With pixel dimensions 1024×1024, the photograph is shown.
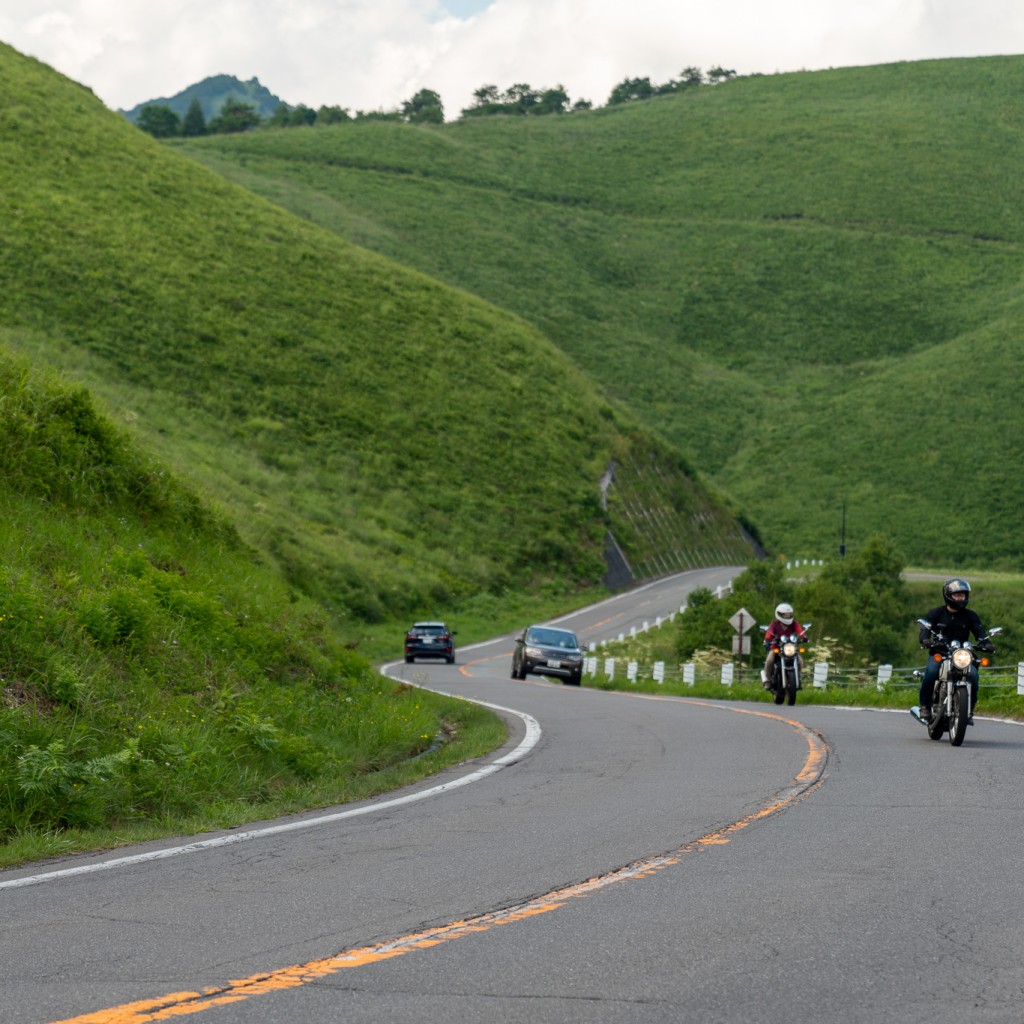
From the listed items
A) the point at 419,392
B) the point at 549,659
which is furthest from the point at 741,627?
the point at 419,392

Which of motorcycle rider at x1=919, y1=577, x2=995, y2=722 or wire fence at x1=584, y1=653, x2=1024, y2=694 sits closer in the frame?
motorcycle rider at x1=919, y1=577, x2=995, y2=722

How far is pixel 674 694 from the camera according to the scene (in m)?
31.8

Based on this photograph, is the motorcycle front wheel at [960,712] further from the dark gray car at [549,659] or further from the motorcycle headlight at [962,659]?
the dark gray car at [549,659]

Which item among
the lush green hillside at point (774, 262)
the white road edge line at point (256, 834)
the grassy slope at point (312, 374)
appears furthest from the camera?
the lush green hillside at point (774, 262)

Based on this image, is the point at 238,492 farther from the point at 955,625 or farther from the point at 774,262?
the point at 774,262

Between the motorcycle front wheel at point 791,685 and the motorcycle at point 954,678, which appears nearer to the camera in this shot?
the motorcycle at point 954,678

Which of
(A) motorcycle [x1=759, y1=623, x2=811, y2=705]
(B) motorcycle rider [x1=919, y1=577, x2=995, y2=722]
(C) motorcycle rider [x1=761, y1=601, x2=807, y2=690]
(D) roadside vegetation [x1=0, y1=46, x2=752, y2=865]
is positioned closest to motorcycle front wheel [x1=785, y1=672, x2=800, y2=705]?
(A) motorcycle [x1=759, y1=623, x2=811, y2=705]

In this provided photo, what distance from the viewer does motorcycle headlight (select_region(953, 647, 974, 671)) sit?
14930mm

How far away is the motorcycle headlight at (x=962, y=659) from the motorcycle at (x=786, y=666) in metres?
9.65

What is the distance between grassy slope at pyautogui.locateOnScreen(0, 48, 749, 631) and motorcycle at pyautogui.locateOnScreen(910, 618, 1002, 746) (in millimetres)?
35075

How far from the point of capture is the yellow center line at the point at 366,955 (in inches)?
200

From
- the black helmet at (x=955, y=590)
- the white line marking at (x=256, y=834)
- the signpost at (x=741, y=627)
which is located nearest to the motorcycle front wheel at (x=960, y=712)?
the black helmet at (x=955, y=590)

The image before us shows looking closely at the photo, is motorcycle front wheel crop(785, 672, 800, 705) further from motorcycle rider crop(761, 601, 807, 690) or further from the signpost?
the signpost

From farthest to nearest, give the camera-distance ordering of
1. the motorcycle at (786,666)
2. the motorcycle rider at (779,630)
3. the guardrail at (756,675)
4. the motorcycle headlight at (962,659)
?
the guardrail at (756,675) < the motorcycle at (786,666) < the motorcycle rider at (779,630) < the motorcycle headlight at (962,659)
